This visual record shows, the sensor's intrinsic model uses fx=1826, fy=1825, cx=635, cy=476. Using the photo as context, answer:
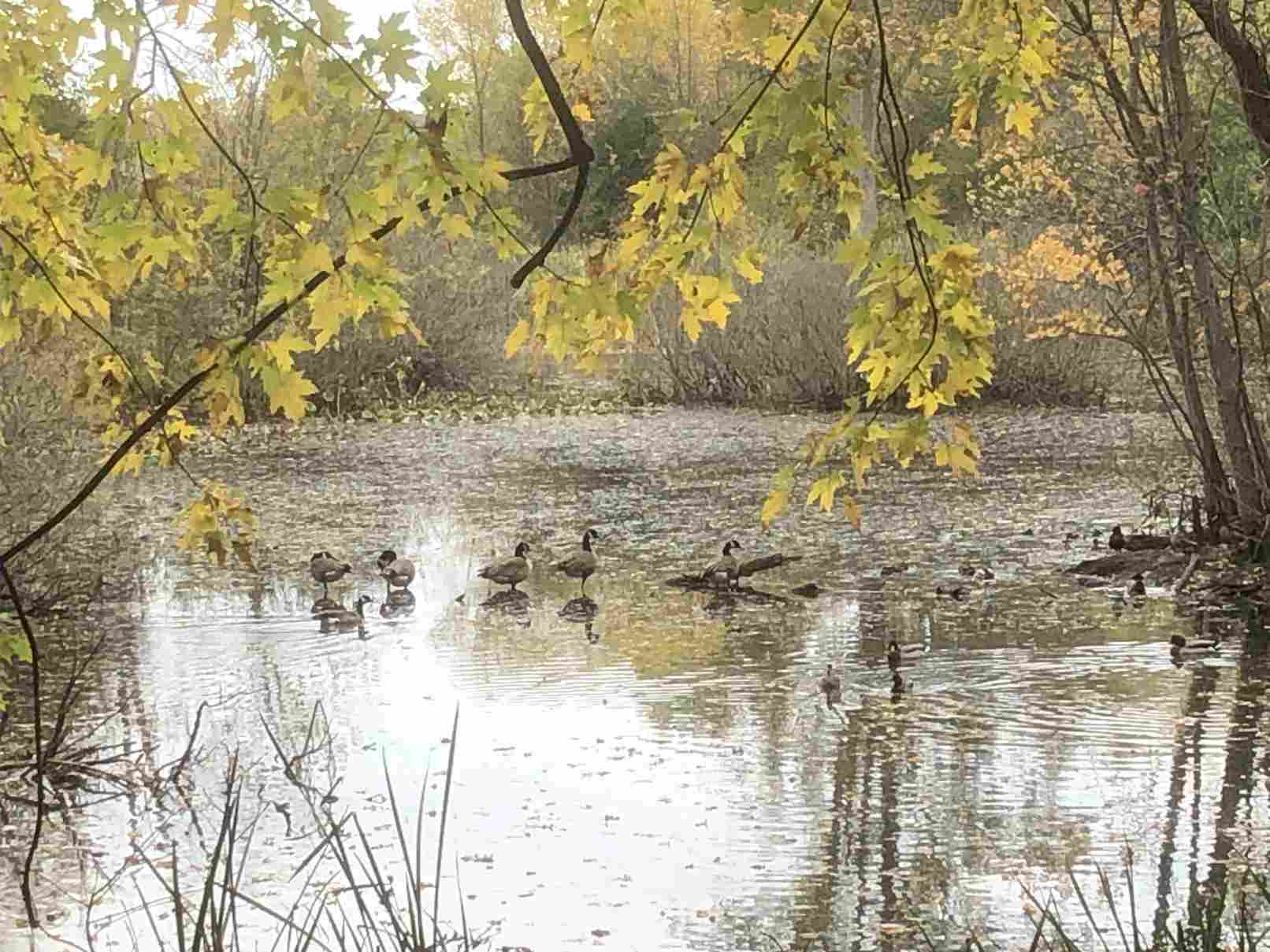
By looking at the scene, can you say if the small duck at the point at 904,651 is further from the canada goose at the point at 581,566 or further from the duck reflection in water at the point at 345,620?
the duck reflection in water at the point at 345,620

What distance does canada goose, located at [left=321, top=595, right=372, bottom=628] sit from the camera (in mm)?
7129

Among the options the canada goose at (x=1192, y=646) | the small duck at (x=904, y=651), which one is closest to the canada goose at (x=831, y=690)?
the small duck at (x=904, y=651)

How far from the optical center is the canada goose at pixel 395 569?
777 cm

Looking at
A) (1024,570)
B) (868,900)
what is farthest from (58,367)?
(868,900)

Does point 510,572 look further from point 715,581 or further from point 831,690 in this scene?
point 831,690

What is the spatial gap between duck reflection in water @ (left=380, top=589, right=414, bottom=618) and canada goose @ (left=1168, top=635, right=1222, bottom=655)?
296 cm

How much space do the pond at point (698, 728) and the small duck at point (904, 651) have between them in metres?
0.07

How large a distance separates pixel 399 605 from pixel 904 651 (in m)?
2.21

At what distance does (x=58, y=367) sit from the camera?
356 inches

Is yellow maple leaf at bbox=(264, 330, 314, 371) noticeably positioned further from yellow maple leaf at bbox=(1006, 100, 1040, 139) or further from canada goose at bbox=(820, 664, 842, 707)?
canada goose at bbox=(820, 664, 842, 707)

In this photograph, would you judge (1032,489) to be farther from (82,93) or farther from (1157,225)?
(82,93)

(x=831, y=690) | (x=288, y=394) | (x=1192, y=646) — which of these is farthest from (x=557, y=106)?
(x=1192, y=646)

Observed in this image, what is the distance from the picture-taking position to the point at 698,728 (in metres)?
5.41

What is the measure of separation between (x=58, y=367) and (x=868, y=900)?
6274mm
